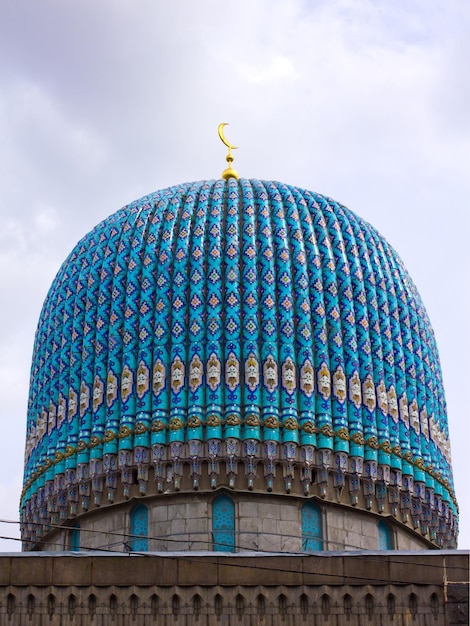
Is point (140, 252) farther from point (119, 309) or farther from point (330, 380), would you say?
point (330, 380)

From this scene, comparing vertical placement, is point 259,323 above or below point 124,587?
above

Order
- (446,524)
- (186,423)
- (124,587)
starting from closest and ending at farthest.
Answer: (124,587)
(186,423)
(446,524)

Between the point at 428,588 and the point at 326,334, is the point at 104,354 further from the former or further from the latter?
the point at 428,588

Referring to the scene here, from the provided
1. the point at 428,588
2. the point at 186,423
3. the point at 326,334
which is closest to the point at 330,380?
the point at 326,334

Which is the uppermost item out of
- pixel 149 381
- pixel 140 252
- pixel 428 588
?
pixel 140 252

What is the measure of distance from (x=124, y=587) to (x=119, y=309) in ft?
15.5

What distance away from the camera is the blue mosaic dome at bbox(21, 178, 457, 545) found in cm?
1978

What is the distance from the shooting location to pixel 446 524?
21.0m

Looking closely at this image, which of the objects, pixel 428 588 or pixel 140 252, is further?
pixel 140 252

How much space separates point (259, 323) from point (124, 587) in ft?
14.7

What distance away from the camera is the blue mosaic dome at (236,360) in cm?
1978

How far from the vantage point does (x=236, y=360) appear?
65.5 feet

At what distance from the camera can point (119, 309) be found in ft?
68.3

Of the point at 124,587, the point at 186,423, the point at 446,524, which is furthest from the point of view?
the point at 446,524
